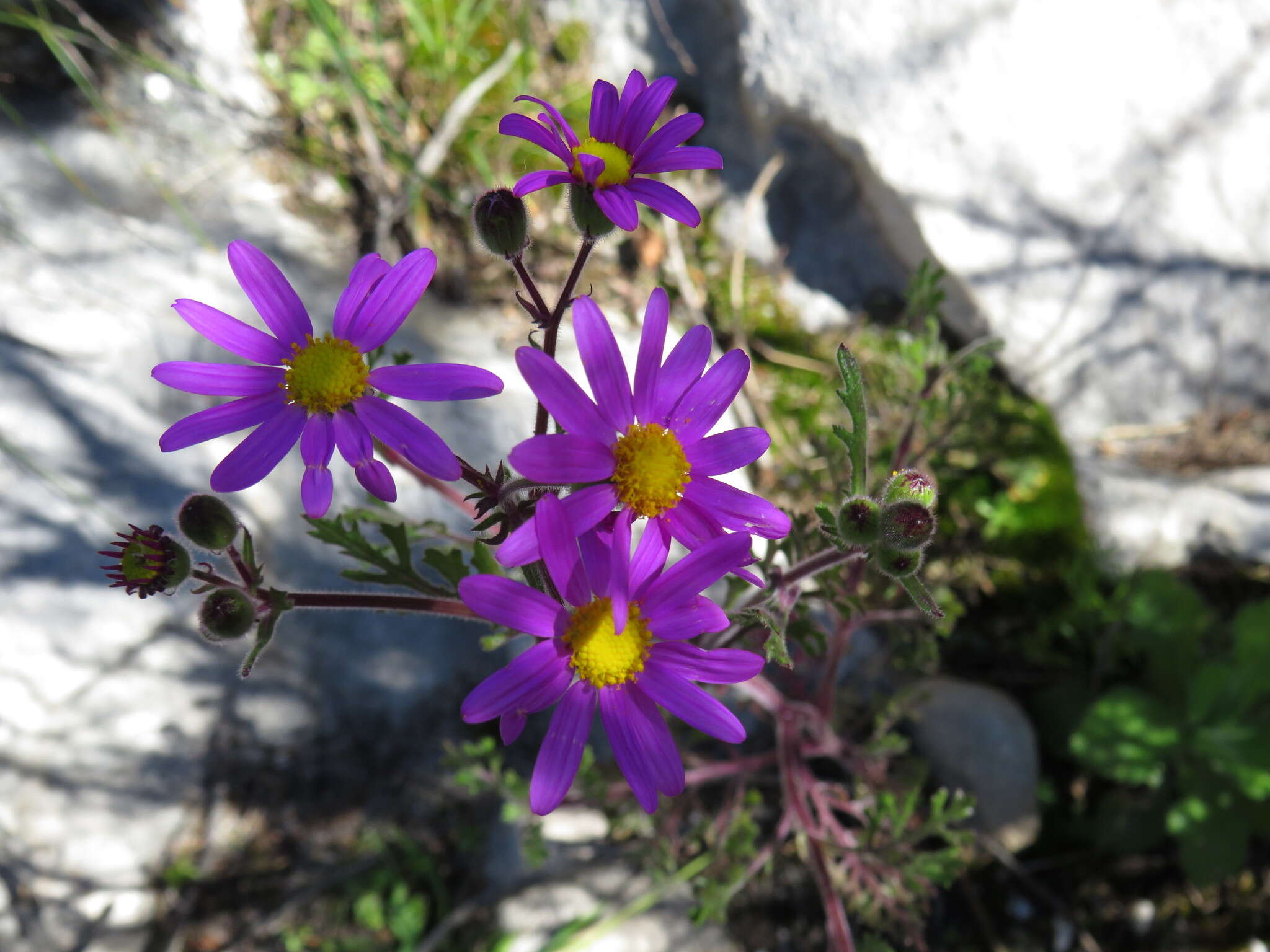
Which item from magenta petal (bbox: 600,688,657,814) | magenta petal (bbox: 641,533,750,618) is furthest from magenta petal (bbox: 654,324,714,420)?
magenta petal (bbox: 600,688,657,814)

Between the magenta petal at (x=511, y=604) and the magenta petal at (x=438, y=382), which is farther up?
the magenta petal at (x=438, y=382)

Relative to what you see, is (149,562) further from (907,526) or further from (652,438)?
(907,526)

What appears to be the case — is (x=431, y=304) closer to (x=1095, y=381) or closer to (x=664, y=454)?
(x=664, y=454)

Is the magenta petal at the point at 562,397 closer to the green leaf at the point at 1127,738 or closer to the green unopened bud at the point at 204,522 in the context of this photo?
the green unopened bud at the point at 204,522

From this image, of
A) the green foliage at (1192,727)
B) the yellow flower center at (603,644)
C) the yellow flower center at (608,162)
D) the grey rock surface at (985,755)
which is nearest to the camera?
the yellow flower center at (603,644)

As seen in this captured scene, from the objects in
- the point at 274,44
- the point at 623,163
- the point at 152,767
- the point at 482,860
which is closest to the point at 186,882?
the point at 152,767

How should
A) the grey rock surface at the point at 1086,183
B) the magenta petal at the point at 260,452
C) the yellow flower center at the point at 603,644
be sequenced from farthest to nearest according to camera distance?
the grey rock surface at the point at 1086,183 → the yellow flower center at the point at 603,644 → the magenta petal at the point at 260,452

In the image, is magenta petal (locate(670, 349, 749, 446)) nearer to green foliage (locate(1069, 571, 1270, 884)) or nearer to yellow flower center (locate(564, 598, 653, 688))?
yellow flower center (locate(564, 598, 653, 688))

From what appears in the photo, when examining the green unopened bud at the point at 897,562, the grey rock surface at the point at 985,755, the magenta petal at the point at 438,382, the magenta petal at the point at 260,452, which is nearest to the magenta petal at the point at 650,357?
the magenta petal at the point at 438,382
